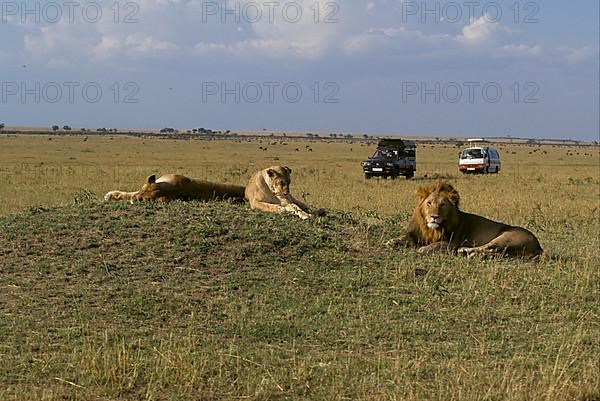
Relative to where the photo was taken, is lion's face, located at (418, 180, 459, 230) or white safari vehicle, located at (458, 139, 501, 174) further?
white safari vehicle, located at (458, 139, 501, 174)

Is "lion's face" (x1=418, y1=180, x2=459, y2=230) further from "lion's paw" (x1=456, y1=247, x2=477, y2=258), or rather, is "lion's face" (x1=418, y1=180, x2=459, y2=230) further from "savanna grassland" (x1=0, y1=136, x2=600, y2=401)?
"savanna grassland" (x1=0, y1=136, x2=600, y2=401)

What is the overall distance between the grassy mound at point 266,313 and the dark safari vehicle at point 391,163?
22.5m

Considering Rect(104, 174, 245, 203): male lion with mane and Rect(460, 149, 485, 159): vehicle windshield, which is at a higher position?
Rect(460, 149, 485, 159): vehicle windshield

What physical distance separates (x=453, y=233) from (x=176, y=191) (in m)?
4.72

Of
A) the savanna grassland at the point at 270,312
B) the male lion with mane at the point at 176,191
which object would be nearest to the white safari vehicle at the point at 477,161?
the savanna grassland at the point at 270,312

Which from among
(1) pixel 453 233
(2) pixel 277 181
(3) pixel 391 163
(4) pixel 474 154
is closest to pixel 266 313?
(1) pixel 453 233

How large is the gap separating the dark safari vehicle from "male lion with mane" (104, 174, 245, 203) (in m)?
21.2

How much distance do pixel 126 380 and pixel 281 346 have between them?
154cm

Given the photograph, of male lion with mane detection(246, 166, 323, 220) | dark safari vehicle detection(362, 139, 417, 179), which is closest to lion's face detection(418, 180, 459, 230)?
male lion with mane detection(246, 166, 323, 220)

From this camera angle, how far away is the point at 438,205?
34.8 ft

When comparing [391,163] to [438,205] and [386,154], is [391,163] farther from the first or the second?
[438,205]

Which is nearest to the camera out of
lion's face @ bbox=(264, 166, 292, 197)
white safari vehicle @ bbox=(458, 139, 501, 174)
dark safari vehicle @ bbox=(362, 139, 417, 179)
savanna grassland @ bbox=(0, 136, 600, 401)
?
savanna grassland @ bbox=(0, 136, 600, 401)

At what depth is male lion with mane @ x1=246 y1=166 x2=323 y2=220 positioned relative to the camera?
12227 mm

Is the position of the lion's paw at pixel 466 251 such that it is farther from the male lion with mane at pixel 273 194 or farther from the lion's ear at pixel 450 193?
the male lion with mane at pixel 273 194
